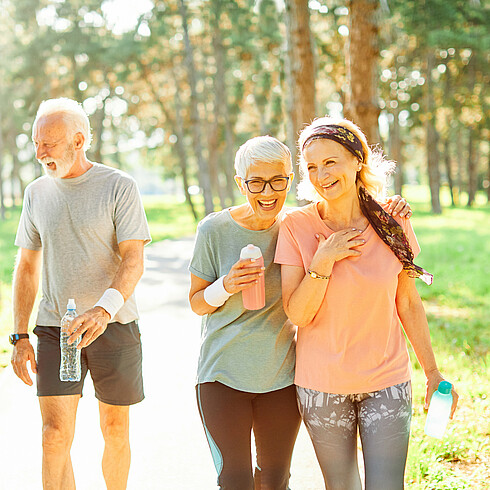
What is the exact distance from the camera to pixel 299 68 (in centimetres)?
1019

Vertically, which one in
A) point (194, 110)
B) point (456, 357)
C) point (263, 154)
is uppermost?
point (194, 110)

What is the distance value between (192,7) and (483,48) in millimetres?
11415

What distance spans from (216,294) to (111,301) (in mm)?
618

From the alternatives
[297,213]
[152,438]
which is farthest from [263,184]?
[152,438]

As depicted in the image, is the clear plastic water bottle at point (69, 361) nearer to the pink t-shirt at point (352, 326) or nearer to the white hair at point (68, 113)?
the white hair at point (68, 113)

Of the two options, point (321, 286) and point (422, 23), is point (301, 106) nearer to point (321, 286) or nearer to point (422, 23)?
point (321, 286)

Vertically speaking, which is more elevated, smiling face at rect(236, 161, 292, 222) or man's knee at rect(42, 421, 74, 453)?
smiling face at rect(236, 161, 292, 222)

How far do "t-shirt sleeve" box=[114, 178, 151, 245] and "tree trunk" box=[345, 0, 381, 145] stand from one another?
213 inches

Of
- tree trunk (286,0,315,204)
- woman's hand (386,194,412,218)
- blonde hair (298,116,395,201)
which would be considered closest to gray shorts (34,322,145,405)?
blonde hair (298,116,395,201)

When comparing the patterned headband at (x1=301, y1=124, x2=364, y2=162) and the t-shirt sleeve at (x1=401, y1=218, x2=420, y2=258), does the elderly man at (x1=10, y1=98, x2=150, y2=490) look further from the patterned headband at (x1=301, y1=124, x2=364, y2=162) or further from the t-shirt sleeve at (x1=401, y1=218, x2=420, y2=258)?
the t-shirt sleeve at (x1=401, y1=218, x2=420, y2=258)

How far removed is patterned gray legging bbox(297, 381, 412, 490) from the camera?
2752mm

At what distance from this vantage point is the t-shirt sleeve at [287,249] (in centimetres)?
288

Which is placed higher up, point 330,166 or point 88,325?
point 330,166

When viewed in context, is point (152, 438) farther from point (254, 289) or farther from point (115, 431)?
point (254, 289)
